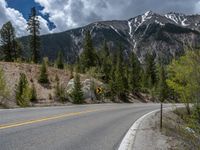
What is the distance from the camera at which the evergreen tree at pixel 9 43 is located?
66.2 metres

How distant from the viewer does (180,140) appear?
12758 millimetres

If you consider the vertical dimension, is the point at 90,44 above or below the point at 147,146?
above

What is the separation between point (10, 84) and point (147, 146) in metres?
36.8

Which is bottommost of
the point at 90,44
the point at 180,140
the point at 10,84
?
the point at 180,140

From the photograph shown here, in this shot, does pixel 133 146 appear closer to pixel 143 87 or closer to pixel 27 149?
pixel 27 149

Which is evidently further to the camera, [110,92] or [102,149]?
[110,92]

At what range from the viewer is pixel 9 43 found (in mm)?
68562

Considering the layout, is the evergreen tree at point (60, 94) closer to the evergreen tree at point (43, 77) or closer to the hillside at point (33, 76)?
the hillside at point (33, 76)

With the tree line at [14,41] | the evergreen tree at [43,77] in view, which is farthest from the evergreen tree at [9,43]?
the evergreen tree at [43,77]

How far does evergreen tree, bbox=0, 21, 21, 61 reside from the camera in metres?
66.2

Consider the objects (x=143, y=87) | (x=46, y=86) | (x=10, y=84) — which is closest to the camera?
(x=10, y=84)

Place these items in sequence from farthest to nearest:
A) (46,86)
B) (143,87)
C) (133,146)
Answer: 1. (143,87)
2. (46,86)
3. (133,146)

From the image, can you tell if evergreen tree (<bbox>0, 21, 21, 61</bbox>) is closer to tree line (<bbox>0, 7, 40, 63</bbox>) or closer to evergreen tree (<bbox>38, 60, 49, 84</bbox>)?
tree line (<bbox>0, 7, 40, 63</bbox>)

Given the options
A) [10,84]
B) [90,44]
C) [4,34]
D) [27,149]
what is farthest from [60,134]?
[90,44]
